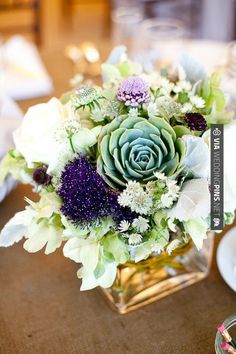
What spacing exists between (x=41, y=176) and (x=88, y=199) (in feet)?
0.41

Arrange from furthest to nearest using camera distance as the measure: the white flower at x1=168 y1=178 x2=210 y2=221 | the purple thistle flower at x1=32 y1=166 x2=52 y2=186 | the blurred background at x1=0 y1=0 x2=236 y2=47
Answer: the blurred background at x1=0 y1=0 x2=236 y2=47, the purple thistle flower at x1=32 y1=166 x2=52 y2=186, the white flower at x1=168 y1=178 x2=210 y2=221

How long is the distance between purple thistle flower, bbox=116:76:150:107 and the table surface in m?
0.33

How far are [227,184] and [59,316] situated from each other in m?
0.34

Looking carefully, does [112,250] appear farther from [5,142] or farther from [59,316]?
[5,142]

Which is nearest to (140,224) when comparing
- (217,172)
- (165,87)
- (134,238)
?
(134,238)

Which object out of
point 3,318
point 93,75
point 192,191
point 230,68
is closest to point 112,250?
point 192,191

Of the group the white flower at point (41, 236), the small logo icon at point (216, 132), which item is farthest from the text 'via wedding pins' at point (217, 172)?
the white flower at point (41, 236)

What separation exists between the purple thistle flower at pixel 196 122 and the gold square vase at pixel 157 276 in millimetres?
215

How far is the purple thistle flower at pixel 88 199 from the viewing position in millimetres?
650

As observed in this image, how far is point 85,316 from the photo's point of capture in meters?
0.80

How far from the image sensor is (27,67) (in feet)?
4.82

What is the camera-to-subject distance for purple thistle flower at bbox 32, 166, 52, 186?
0.74m

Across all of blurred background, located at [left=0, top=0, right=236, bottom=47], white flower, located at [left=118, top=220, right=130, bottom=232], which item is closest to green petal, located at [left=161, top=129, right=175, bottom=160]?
white flower, located at [left=118, top=220, right=130, bottom=232]

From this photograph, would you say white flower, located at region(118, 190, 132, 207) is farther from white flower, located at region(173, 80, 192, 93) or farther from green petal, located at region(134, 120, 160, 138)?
white flower, located at region(173, 80, 192, 93)
